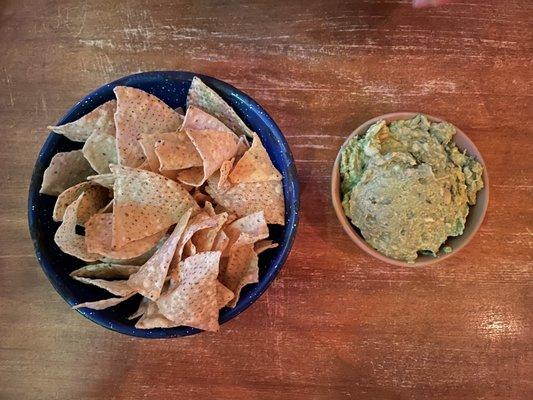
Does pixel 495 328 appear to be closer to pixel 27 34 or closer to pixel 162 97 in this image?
pixel 162 97

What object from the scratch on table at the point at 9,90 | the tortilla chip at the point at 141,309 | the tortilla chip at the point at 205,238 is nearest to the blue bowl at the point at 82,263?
the tortilla chip at the point at 141,309

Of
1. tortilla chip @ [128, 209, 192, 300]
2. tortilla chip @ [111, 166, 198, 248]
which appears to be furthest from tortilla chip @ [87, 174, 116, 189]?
tortilla chip @ [128, 209, 192, 300]

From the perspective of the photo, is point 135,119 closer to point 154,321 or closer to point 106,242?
point 106,242

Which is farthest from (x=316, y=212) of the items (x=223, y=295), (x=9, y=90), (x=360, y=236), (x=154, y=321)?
(x=9, y=90)

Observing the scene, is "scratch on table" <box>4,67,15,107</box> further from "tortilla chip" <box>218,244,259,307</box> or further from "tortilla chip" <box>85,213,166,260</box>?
"tortilla chip" <box>218,244,259,307</box>

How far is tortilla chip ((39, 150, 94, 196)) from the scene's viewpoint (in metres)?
1.17

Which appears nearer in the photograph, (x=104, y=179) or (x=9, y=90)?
(x=104, y=179)

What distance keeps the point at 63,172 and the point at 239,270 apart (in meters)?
0.37

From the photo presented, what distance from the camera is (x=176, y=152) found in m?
1.14

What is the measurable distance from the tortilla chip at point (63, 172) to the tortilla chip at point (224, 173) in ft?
0.88

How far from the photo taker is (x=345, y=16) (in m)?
1.41

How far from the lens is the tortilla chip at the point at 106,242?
3.69ft

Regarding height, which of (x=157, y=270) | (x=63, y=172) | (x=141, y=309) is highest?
(x=63, y=172)

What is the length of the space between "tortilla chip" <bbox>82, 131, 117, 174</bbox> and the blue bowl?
0.07 metres
